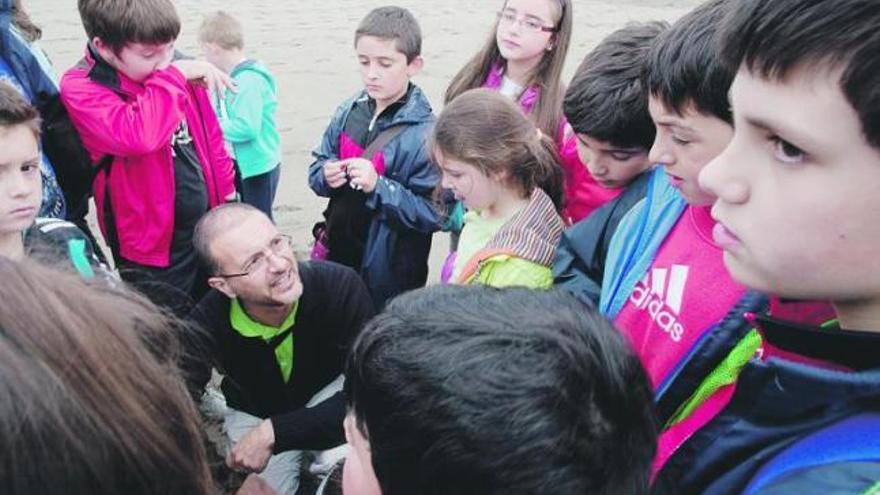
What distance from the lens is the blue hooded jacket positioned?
113 inches

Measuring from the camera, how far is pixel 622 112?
1880 millimetres

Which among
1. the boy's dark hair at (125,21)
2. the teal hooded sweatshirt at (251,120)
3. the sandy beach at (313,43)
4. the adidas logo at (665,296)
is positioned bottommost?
the sandy beach at (313,43)

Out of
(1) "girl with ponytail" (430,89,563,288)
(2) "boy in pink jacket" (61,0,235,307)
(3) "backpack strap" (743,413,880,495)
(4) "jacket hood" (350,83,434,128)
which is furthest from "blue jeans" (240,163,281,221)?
(3) "backpack strap" (743,413,880,495)

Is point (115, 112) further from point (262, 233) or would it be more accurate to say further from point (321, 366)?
point (321, 366)

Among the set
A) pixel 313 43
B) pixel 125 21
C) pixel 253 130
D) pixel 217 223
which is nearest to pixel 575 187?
pixel 217 223

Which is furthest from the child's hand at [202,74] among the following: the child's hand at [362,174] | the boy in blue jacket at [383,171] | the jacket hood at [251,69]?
the jacket hood at [251,69]

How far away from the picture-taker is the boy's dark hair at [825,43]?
728 millimetres

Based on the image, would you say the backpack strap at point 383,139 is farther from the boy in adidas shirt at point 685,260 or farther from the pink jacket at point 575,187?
the boy in adidas shirt at point 685,260

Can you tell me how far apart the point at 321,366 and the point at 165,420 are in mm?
1706

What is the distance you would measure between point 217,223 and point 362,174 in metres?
0.61

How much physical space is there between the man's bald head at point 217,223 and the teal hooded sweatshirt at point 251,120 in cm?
142

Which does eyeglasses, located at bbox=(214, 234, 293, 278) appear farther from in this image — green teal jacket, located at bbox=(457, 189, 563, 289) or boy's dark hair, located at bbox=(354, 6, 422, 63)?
boy's dark hair, located at bbox=(354, 6, 422, 63)

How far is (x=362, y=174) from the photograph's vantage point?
2.76m

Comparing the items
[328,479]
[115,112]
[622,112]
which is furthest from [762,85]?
[115,112]
